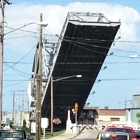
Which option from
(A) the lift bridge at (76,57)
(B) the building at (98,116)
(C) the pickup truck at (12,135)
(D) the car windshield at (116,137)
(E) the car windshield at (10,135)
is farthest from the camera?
(B) the building at (98,116)

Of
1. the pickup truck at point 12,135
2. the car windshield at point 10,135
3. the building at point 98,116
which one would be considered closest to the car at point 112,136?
the pickup truck at point 12,135

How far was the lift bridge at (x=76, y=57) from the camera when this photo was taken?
147ft

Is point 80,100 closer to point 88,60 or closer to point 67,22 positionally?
point 88,60

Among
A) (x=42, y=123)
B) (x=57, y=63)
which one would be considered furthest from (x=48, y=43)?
(x=42, y=123)

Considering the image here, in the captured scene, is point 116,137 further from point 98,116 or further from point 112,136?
point 98,116

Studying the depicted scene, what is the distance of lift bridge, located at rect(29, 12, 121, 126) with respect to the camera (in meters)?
44.8

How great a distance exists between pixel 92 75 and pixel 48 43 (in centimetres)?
639

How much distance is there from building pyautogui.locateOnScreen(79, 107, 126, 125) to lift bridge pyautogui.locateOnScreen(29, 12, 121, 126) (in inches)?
1115

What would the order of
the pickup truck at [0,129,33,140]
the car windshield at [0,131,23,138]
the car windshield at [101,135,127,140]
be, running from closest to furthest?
the car windshield at [101,135,127,140] → the pickup truck at [0,129,33,140] → the car windshield at [0,131,23,138]

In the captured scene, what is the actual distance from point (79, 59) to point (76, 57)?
29.9 inches

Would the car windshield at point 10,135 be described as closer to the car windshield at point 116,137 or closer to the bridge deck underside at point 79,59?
the car windshield at point 116,137

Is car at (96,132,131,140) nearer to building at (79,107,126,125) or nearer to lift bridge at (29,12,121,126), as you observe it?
lift bridge at (29,12,121,126)

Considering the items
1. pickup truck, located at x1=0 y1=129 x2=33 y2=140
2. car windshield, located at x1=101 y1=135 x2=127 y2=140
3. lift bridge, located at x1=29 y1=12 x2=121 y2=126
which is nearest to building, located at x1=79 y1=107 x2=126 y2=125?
lift bridge, located at x1=29 y1=12 x2=121 y2=126

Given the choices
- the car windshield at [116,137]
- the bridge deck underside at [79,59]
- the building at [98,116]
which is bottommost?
the car windshield at [116,137]
